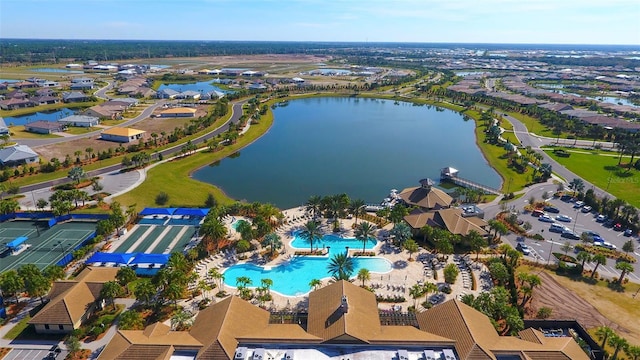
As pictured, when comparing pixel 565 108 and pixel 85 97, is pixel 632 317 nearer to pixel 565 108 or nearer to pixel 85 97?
pixel 565 108

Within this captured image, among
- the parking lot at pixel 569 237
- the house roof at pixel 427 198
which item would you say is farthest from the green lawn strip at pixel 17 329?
the parking lot at pixel 569 237

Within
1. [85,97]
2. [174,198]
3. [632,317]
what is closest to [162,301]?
[174,198]

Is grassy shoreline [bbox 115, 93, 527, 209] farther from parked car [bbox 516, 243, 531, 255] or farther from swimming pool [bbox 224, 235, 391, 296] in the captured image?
parked car [bbox 516, 243, 531, 255]

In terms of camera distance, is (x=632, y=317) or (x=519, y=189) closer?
(x=632, y=317)

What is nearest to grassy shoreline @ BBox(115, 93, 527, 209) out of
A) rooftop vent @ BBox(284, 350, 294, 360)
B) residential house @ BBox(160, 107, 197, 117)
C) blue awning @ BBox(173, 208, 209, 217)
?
blue awning @ BBox(173, 208, 209, 217)

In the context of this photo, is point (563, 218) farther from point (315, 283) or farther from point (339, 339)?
point (339, 339)

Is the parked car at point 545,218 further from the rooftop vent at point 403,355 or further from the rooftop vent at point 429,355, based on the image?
the rooftop vent at point 403,355

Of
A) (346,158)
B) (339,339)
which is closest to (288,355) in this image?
(339,339)
